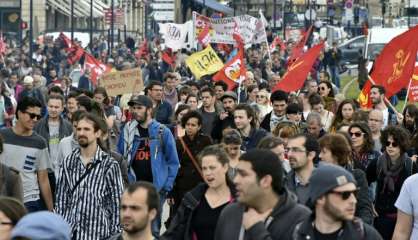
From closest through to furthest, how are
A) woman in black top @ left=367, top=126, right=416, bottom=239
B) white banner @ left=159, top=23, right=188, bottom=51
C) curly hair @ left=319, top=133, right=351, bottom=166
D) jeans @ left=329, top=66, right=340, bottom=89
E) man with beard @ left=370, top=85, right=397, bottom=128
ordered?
curly hair @ left=319, top=133, right=351, bottom=166
woman in black top @ left=367, top=126, right=416, bottom=239
man with beard @ left=370, top=85, right=397, bottom=128
white banner @ left=159, top=23, right=188, bottom=51
jeans @ left=329, top=66, right=340, bottom=89

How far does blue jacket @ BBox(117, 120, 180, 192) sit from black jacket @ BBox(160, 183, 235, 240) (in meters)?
3.56

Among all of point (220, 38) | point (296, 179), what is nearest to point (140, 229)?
point (296, 179)

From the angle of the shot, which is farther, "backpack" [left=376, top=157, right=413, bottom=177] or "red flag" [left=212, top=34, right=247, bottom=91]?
"red flag" [left=212, top=34, right=247, bottom=91]

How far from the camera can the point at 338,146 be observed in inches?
399

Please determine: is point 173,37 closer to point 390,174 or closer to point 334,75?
point 334,75

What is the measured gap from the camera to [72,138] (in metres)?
11.8

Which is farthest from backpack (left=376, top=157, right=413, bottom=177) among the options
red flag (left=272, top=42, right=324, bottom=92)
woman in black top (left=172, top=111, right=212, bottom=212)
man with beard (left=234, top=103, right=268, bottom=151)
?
red flag (left=272, top=42, right=324, bottom=92)

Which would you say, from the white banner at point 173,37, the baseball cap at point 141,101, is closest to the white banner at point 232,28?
the white banner at point 173,37

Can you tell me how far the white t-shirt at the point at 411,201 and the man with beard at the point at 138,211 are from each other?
Result: 1.77 m

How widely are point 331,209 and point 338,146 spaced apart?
3.46 m

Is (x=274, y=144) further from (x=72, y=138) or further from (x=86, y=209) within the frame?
(x=72, y=138)

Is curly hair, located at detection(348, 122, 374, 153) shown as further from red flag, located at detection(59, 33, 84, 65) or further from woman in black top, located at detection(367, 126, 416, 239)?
red flag, located at detection(59, 33, 84, 65)

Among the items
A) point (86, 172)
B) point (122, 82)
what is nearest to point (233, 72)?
point (122, 82)

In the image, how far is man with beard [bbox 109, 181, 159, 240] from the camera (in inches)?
285
